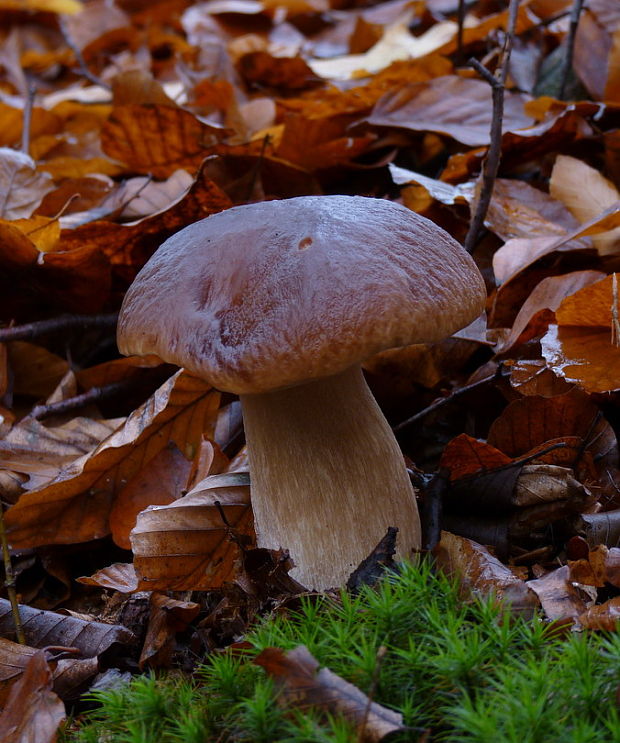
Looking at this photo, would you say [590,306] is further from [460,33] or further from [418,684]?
[460,33]

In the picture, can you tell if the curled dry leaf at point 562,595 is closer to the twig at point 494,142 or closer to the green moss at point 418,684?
the green moss at point 418,684

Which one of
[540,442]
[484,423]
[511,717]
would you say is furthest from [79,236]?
[511,717]

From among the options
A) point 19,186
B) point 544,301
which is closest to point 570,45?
point 544,301

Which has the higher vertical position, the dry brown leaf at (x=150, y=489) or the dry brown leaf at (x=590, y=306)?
the dry brown leaf at (x=590, y=306)

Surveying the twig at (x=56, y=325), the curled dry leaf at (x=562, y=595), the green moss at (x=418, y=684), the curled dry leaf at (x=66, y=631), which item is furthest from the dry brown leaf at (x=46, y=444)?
the curled dry leaf at (x=562, y=595)

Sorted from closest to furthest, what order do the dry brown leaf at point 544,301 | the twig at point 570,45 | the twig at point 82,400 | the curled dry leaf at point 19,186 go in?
the dry brown leaf at point 544,301
the twig at point 82,400
the curled dry leaf at point 19,186
the twig at point 570,45

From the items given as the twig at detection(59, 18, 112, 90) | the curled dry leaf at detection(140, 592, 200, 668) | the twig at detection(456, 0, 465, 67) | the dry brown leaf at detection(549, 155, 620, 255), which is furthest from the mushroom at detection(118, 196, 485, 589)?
the twig at detection(59, 18, 112, 90)

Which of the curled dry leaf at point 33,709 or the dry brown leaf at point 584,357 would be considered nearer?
the curled dry leaf at point 33,709

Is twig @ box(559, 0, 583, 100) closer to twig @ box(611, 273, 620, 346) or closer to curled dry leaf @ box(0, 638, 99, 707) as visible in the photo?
twig @ box(611, 273, 620, 346)
